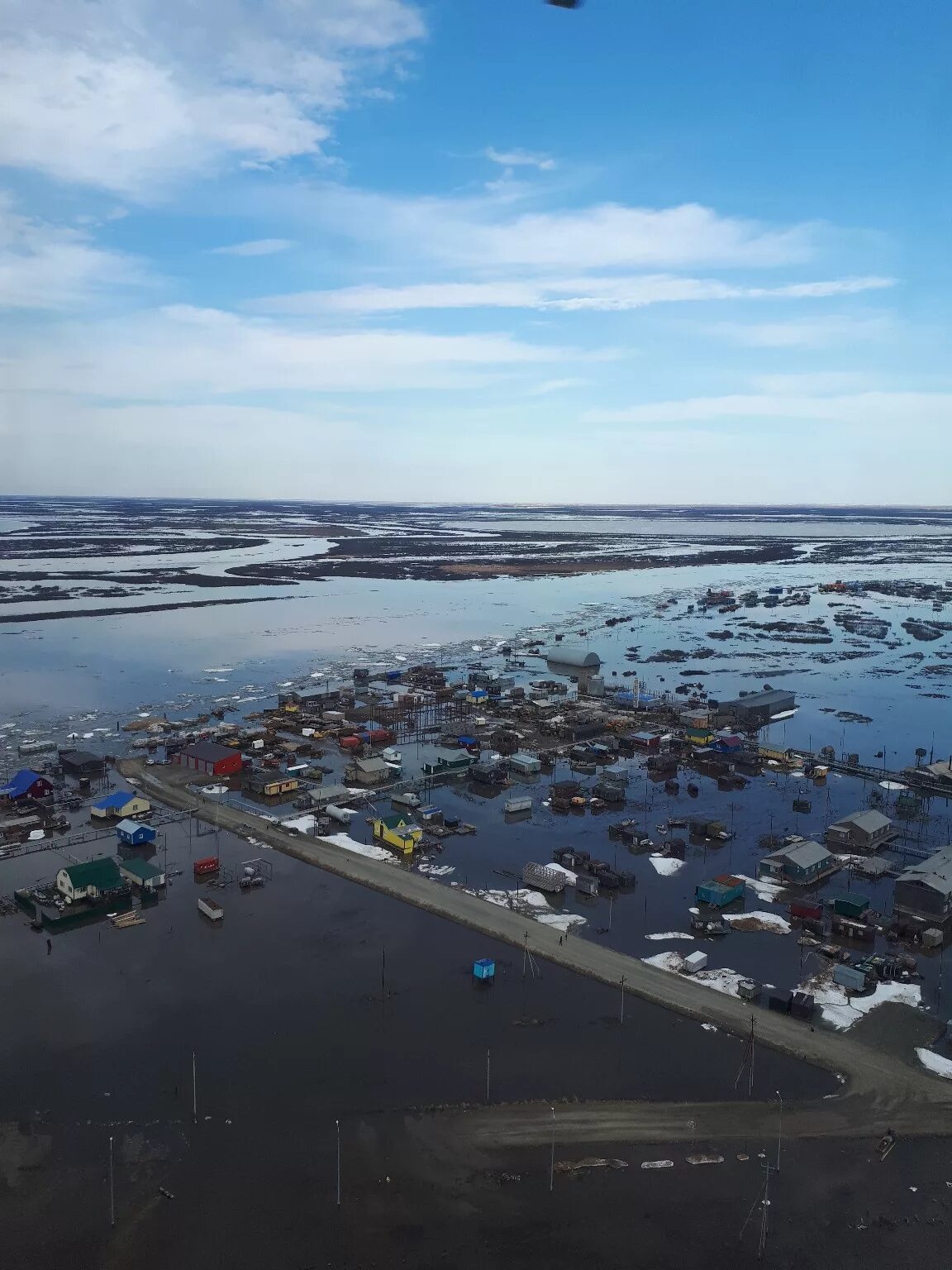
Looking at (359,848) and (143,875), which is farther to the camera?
(359,848)

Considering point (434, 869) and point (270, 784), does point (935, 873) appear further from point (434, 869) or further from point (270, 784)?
point (270, 784)

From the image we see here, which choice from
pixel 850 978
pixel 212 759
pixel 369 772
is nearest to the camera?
pixel 850 978

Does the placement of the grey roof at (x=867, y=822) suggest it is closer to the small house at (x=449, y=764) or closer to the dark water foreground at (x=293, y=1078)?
the dark water foreground at (x=293, y=1078)

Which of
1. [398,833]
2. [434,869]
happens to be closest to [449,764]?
[398,833]

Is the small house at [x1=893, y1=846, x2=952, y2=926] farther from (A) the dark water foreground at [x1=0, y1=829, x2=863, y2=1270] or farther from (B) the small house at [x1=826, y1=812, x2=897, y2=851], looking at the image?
(A) the dark water foreground at [x1=0, y1=829, x2=863, y2=1270]

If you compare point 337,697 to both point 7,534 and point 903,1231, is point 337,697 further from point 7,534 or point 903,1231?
point 7,534

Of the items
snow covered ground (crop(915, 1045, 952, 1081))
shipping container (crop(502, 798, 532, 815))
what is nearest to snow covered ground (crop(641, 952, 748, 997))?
snow covered ground (crop(915, 1045, 952, 1081))
